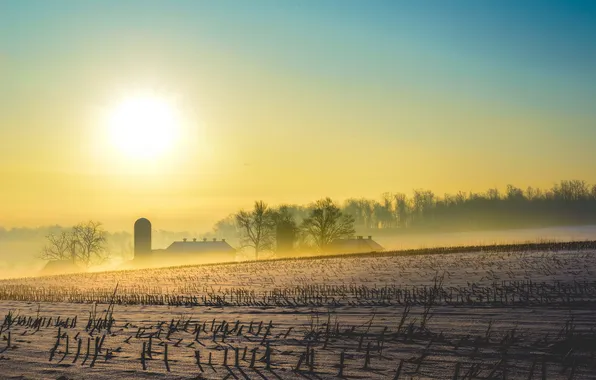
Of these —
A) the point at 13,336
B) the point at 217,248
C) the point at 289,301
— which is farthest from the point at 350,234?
the point at 13,336

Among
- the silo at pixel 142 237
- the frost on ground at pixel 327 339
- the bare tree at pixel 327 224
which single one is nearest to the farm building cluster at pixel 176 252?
the silo at pixel 142 237

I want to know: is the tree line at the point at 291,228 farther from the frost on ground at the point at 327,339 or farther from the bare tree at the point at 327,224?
the frost on ground at the point at 327,339

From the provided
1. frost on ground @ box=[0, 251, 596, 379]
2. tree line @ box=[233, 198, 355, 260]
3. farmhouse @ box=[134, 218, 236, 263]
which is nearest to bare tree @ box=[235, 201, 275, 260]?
tree line @ box=[233, 198, 355, 260]

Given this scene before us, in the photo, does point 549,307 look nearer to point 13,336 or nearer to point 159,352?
point 159,352

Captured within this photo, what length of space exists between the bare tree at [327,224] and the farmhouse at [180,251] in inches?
1325

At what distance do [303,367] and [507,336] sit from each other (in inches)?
185

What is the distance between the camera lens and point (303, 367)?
12070 mm

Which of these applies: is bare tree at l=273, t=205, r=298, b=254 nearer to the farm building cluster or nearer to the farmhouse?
the farm building cluster

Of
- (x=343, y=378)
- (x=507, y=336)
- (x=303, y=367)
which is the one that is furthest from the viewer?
(x=507, y=336)

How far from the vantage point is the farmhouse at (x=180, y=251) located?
13425 cm

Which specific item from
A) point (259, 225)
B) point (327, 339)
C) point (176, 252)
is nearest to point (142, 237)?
point (176, 252)

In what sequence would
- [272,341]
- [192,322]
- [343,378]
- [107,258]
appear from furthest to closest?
[107,258] → [192,322] → [272,341] → [343,378]

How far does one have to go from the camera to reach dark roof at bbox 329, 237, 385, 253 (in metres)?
106

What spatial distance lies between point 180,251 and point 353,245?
146 ft
